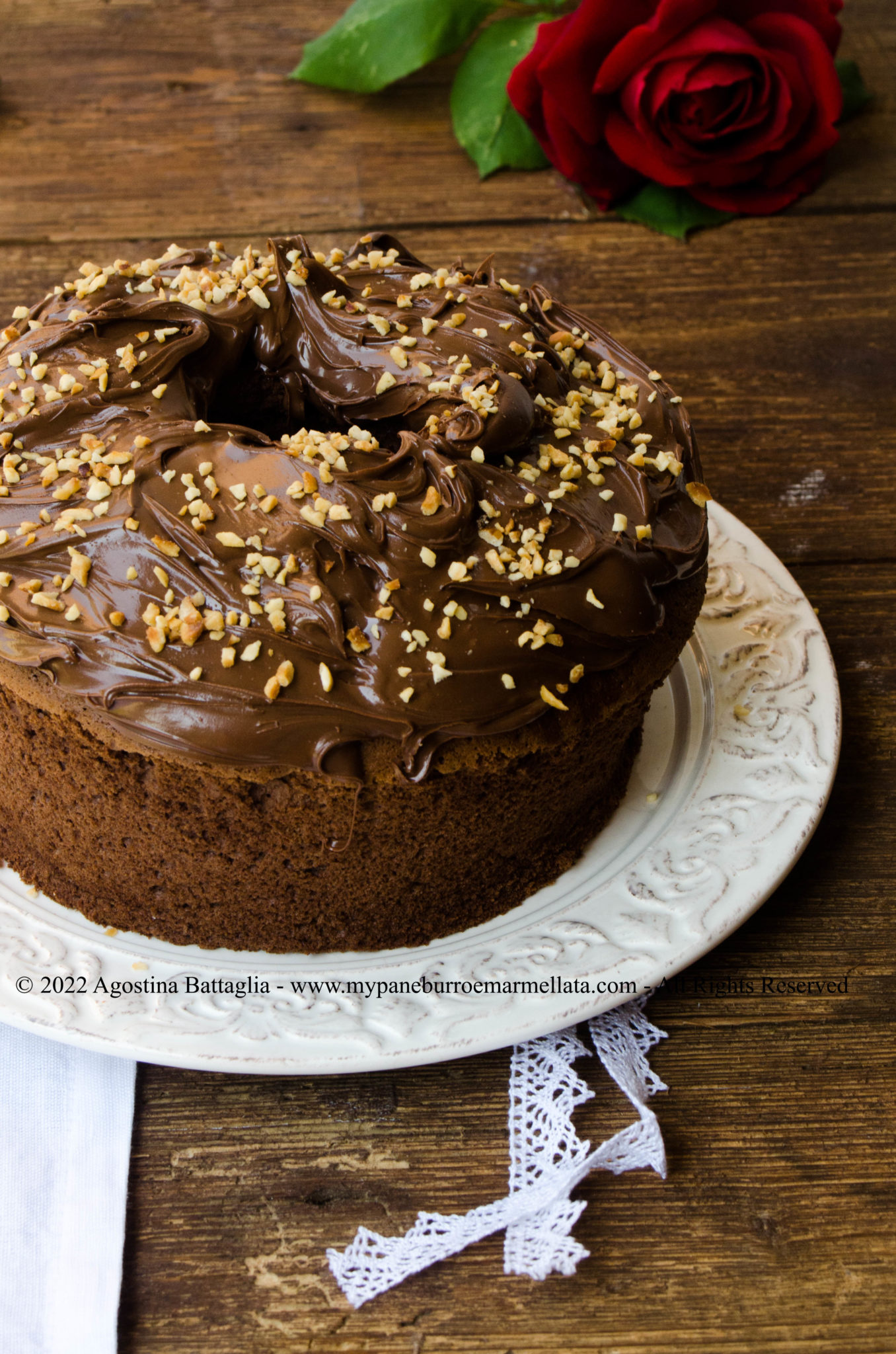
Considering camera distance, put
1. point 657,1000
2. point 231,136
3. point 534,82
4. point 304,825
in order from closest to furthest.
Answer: point 304,825, point 657,1000, point 534,82, point 231,136

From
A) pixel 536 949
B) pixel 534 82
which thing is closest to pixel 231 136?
pixel 534 82

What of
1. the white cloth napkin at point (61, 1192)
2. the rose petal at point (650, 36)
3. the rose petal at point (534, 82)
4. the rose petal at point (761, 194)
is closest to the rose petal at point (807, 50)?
the rose petal at point (650, 36)

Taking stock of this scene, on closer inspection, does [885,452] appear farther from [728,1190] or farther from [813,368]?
[728,1190]

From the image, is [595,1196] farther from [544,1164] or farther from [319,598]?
[319,598]

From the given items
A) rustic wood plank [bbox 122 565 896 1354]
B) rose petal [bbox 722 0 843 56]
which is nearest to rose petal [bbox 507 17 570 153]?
rose petal [bbox 722 0 843 56]

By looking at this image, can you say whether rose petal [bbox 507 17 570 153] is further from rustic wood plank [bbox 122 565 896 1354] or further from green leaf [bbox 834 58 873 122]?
rustic wood plank [bbox 122 565 896 1354]

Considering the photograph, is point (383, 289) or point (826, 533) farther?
point (826, 533)

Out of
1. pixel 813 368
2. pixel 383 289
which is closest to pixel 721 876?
pixel 383 289
